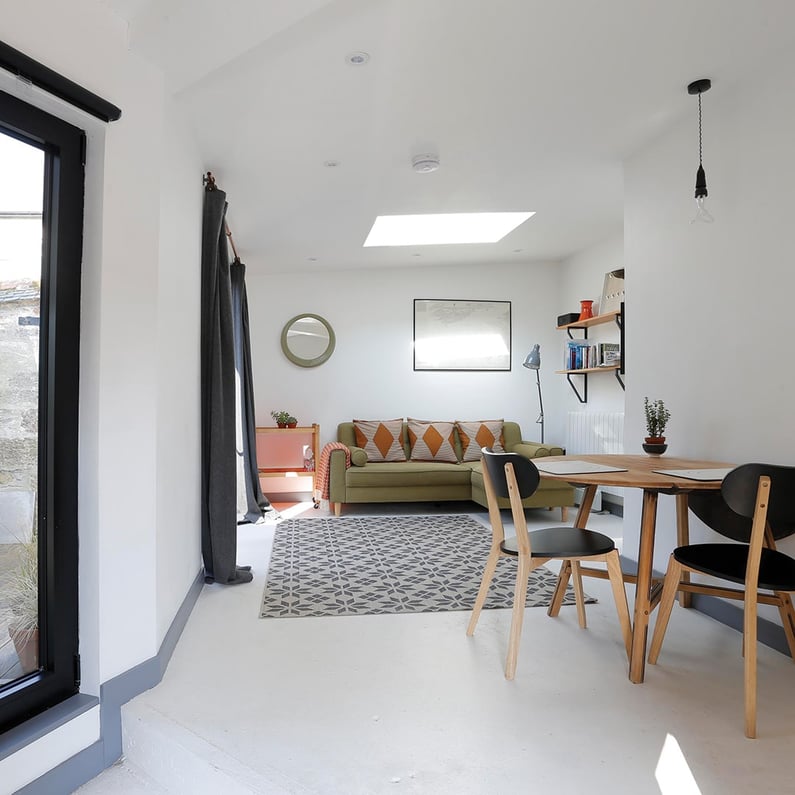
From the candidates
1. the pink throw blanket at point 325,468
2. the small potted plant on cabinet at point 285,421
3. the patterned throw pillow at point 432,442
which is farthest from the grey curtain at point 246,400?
the patterned throw pillow at point 432,442

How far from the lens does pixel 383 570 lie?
382cm

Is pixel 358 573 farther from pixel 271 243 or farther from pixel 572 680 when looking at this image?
pixel 271 243

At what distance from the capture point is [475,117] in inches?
123

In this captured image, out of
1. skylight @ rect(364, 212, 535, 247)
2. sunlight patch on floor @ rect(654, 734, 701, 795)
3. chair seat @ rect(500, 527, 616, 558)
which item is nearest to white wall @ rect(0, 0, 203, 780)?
chair seat @ rect(500, 527, 616, 558)

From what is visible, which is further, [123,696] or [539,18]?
[539,18]

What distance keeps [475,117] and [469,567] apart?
2500 mm

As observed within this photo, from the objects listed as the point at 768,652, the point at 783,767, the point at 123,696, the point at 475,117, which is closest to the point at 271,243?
the point at 475,117

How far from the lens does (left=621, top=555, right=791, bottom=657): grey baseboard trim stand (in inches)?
102

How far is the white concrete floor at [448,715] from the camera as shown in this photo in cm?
175

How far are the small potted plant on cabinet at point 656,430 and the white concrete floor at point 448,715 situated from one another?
81 centimetres

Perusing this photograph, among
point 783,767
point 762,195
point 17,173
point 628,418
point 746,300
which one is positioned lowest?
point 783,767

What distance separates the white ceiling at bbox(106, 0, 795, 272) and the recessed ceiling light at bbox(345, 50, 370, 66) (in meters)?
0.03

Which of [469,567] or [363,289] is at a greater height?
[363,289]

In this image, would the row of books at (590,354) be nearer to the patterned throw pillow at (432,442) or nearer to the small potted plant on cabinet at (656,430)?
the patterned throw pillow at (432,442)
